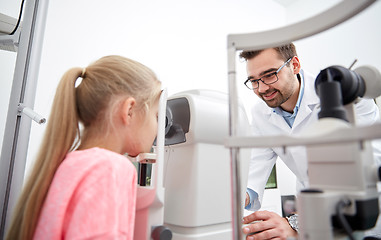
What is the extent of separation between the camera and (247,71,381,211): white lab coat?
1116 millimetres

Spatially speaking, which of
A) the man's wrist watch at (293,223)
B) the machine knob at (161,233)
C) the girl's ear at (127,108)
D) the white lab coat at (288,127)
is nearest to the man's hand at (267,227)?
the man's wrist watch at (293,223)

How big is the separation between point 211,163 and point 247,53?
0.79 meters

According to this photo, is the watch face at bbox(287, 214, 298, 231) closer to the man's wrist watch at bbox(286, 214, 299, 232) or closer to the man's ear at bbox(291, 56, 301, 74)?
the man's wrist watch at bbox(286, 214, 299, 232)

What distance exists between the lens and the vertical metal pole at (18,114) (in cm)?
79

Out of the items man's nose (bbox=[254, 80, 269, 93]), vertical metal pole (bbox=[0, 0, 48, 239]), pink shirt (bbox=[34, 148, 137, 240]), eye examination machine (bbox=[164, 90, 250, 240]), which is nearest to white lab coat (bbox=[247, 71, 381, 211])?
man's nose (bbox=[254, 80, 269, 93])

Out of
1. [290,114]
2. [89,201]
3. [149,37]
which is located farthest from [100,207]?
[149,37]

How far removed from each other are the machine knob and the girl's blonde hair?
0.89 ft

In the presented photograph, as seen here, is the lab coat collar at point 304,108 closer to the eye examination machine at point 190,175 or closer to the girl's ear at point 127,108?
the eye examination machine at point 190,175

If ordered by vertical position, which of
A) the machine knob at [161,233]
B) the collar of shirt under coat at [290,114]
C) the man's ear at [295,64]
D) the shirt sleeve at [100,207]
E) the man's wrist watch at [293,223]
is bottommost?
the man's wrist watch at [293,223]

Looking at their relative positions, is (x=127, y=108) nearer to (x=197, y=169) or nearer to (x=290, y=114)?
(x=197, y=169)

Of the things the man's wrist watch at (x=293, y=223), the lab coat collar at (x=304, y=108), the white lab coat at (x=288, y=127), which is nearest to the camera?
the man's wrist watch at (x=293, y=223)

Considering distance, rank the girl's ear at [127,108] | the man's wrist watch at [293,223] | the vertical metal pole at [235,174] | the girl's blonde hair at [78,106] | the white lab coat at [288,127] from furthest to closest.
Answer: the white lab coat at [288,127] < the man's wrist watch at [293,223] < the girl's ear at [127,108] < the girl's blonde hair at [78,106] < the vertical metal pole at [235,174]

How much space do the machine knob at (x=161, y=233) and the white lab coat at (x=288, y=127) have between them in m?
0.67

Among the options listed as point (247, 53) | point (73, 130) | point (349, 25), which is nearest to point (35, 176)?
point (73, 130)
